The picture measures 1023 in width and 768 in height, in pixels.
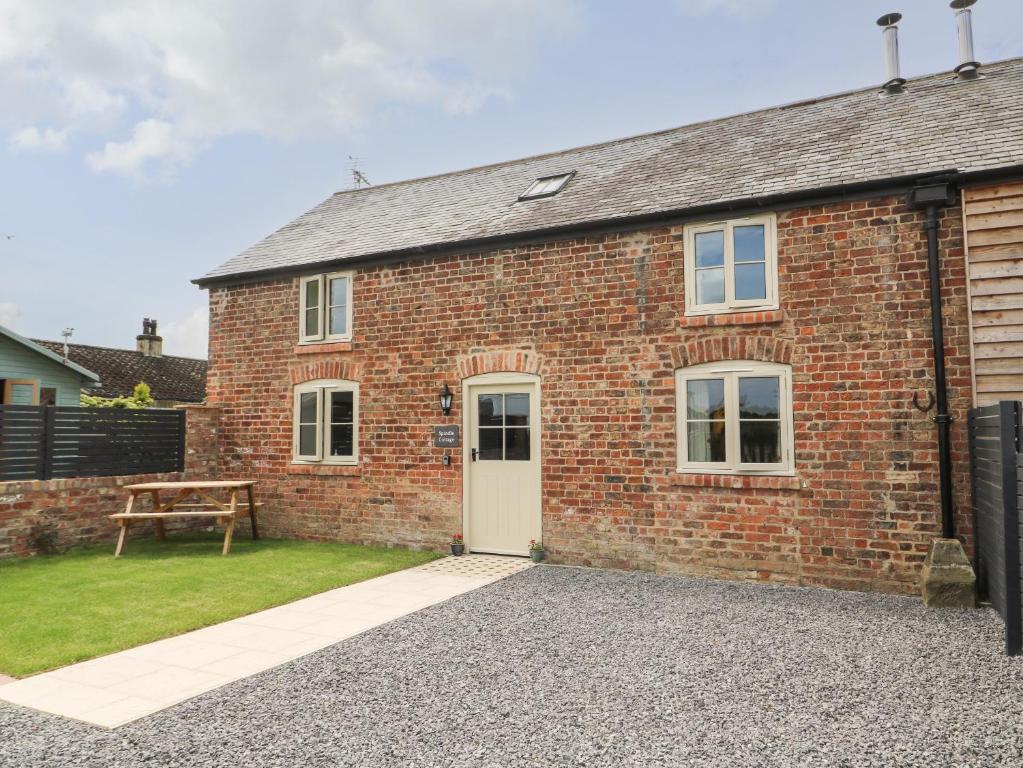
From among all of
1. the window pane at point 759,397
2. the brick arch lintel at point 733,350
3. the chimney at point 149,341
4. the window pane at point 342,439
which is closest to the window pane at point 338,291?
the window pane at point 342,439

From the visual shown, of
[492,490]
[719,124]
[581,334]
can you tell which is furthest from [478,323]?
[719,124]

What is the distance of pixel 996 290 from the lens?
260 inches

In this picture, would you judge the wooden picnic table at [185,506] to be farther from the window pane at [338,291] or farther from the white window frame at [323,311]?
the window pane at [338,291]

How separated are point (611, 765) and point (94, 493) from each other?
9.04 meters

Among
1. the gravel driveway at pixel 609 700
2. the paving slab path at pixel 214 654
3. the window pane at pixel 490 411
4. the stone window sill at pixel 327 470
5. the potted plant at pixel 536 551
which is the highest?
the window pane at pixel 490 411

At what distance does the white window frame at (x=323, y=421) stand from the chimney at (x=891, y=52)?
8909 millimetres

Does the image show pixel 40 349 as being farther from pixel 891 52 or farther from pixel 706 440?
pixel 891 52

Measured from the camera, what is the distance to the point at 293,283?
430 inches

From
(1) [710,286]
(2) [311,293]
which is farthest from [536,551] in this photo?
(2) [311,293]

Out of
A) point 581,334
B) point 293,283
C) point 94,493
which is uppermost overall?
point 293,283

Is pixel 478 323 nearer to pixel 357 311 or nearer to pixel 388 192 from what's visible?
pixel 357 311

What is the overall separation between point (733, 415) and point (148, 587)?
6699 millimetres

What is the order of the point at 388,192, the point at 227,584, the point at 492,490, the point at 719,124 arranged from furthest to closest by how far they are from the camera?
the point at 388,192, the point at 719,124, the point at 492,490, the point at 227,584

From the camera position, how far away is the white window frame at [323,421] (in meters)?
10.2
